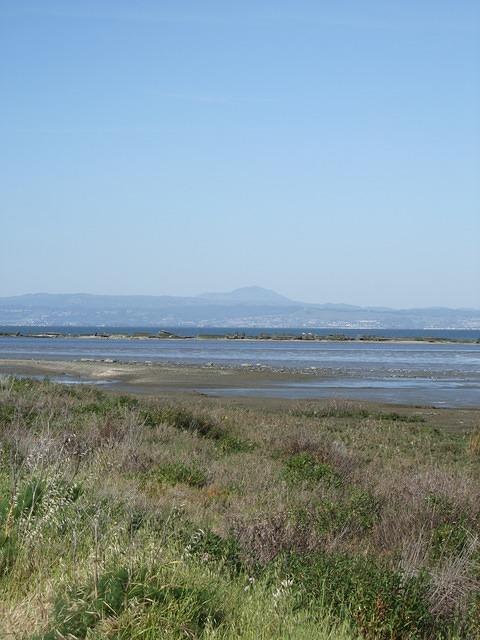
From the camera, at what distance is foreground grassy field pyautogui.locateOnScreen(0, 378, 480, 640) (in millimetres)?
5658

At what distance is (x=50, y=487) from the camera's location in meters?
8.20

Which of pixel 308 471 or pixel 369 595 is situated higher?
pixel 369 595

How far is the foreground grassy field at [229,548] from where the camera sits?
566 cm

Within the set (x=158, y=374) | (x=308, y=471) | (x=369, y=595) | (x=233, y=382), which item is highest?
(x=369, y=595)

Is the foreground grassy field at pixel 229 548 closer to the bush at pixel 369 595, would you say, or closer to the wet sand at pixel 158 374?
the bush at pixel 369 595

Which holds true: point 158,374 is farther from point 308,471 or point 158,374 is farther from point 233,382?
point 308,471

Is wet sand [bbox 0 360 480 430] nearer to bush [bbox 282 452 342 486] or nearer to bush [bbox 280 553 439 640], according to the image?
bush [bbox 282 452 342 486]

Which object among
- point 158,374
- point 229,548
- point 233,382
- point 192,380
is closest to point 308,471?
point 229,548

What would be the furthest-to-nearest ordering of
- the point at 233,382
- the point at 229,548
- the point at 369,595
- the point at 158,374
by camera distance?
the point at 158,374, the point at 233,382, the point at 229,548, the point at 369,595

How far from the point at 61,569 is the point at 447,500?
532 cm

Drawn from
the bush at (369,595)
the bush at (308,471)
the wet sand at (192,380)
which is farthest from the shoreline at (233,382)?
the bush at (369,595)

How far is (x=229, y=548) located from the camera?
7.39 metres

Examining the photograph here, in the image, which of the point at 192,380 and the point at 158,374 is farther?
the point at 158,374

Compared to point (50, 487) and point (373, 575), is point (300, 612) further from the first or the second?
point (50, 487)
